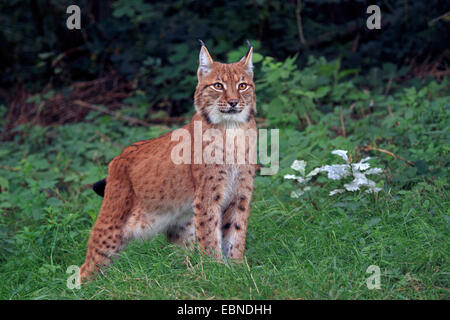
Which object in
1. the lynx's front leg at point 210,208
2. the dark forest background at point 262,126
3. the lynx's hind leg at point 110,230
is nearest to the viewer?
the dark forest background at point 262,126

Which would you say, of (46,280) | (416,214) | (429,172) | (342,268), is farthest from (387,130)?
(46,280)

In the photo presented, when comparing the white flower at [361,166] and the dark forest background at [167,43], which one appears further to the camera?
the dark forest background at [167,43]

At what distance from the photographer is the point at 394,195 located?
210 inches

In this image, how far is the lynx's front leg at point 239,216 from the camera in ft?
15.7

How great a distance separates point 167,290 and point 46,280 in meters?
1.43

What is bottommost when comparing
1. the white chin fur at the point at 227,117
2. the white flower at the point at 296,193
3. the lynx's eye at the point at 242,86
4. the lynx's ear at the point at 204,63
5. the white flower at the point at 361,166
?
the white flower at the point at 296,193

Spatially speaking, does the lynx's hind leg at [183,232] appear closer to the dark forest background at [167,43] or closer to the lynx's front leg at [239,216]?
the lynx's front leg at [239,216]

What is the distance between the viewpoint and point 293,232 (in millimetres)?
5172

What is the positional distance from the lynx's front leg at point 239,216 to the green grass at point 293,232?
0.54ft

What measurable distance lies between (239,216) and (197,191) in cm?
42

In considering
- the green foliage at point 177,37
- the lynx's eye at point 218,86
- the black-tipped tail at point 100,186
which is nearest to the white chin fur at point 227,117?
the lynx's eye at point 218,86

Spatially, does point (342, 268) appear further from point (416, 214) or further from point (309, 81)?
point (309, 81)

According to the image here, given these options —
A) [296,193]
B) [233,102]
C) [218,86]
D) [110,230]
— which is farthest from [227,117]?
[110,230]

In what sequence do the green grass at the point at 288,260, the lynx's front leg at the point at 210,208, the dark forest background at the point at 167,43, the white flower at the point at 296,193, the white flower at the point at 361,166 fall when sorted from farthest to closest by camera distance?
the dark forest background at the point at 167,43 → the white flower at the point at 296,193 → the white flower at the point at 361,166 → the lynx's front leg at the point at 210,208 → the green grass at the point at 288,260
